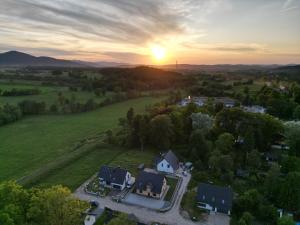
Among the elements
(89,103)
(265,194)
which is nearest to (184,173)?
(265,194)

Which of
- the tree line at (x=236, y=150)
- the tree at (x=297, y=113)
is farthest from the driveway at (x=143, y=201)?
the tree at (x=297, y=113)

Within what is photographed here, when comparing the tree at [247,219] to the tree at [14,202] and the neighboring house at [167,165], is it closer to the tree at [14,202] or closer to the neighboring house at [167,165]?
the neighboring house at [167,165]

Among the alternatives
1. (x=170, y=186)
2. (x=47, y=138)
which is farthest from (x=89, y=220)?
(x=47, y=138)

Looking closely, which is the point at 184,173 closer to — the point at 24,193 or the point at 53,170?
the point at 53,170

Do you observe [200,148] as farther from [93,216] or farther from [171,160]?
[93,216]

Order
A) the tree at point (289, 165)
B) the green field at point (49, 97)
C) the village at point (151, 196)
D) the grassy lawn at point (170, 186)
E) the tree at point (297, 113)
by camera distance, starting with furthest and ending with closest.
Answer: the green field at point (49, 97) → the tree at point (297, 113) → the tree at point (289, 165) → the grassy lawn at point (170, 186) → the village at point (151, 196)

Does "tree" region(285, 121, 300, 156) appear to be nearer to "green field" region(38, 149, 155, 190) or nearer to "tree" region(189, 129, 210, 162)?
"tree" region(189, 129, 210, 162)
